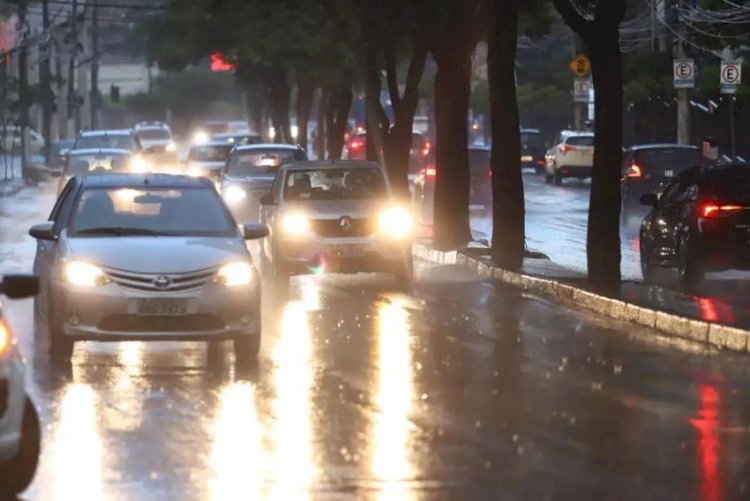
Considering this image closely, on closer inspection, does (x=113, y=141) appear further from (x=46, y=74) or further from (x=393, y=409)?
(x=393, y=409)

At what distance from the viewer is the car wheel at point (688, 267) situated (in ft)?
71.7

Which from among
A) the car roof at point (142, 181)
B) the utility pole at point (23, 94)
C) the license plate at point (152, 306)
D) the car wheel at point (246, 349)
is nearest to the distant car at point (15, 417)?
the license plate at point (152, 306)

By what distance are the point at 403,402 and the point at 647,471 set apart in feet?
9.51

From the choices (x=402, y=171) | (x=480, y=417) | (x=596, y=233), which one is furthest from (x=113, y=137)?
(x=480, y=417)

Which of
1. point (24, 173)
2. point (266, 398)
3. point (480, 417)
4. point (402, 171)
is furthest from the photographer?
point (24, 173)

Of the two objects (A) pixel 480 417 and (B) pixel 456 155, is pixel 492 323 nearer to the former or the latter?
(A) pixel 480 417

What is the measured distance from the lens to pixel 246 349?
1485 centimetres

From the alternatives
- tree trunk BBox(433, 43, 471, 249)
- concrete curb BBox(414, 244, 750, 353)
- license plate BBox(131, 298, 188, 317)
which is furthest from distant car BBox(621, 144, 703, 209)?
license plate BBox(131, 298, 188, 317)

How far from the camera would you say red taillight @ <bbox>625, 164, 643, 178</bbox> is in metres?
40.7

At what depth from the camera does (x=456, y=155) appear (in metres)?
30.0

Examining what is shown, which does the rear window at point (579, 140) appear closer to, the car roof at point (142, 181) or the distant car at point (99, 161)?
the distant car at point (99, 161)

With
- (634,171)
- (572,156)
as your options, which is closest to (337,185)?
(634,171)

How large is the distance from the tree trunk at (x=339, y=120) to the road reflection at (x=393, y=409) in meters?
37.4

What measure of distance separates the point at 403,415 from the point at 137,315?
301cm
